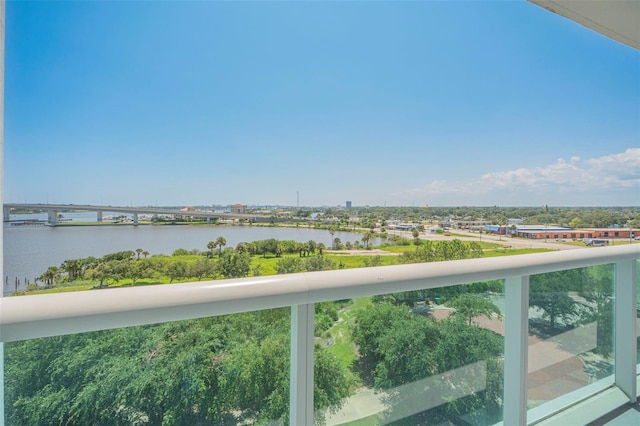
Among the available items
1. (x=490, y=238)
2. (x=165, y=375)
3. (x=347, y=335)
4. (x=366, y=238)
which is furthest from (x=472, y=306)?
(x=490, y=238)

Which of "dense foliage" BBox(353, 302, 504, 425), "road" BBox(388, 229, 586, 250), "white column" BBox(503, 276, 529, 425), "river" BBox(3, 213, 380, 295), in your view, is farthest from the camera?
"road" BBox(388, 229, 586, 250)

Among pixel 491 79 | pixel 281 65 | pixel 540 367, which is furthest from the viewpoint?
pixel 491 79

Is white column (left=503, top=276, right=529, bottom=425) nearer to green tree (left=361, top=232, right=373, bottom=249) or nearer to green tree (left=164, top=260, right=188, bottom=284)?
green tree (left=361, top=232, right=373, bottom=249)

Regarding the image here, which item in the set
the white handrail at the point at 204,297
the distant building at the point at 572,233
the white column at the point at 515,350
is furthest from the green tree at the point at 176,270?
the distant building at the point at 572,233

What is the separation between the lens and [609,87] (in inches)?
140

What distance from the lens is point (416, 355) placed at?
1.11 meters

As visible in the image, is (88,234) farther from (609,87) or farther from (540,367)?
(609,87)

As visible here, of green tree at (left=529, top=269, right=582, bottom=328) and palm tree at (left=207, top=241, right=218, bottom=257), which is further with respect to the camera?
palm tree at (left=207, top=241, right=218, bottom=257)

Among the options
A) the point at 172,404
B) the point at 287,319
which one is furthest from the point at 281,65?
the point at 172,404

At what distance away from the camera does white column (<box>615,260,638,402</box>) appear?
173cm

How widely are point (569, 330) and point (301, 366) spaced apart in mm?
1476

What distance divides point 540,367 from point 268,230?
1.77 metres

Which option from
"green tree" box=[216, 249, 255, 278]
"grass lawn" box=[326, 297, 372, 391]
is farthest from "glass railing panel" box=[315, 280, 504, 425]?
"green tree" box=[216, 249, 255, 278]

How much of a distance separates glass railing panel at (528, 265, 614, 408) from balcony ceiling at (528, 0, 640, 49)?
149 cm
